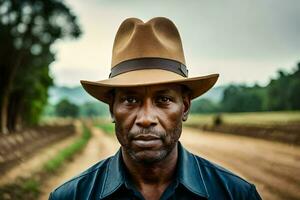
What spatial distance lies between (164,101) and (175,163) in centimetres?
41

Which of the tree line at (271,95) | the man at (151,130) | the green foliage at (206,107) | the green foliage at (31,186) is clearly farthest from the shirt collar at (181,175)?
the green foliage at (206,107)

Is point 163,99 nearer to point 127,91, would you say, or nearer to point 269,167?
point 127,91

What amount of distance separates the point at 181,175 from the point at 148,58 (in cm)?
72

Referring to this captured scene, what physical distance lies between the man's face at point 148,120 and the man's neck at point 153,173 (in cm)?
10

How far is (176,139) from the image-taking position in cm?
259

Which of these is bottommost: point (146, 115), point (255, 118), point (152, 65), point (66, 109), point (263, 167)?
point (66, 109)

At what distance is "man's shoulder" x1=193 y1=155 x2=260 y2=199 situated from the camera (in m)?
2.51

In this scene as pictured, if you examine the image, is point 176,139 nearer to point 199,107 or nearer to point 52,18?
point 52,18

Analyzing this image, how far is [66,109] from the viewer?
3415 inches

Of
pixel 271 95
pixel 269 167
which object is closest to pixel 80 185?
pixel 269 167

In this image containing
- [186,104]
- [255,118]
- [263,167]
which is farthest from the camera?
[255,118]

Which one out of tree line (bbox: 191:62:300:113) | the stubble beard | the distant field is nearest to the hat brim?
the stubble beard

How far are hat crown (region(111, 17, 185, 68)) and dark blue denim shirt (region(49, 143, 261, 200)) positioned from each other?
0.60 meters

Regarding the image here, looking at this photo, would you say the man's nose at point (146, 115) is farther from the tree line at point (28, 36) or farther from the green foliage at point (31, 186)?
the tree line at point (28, 36)
